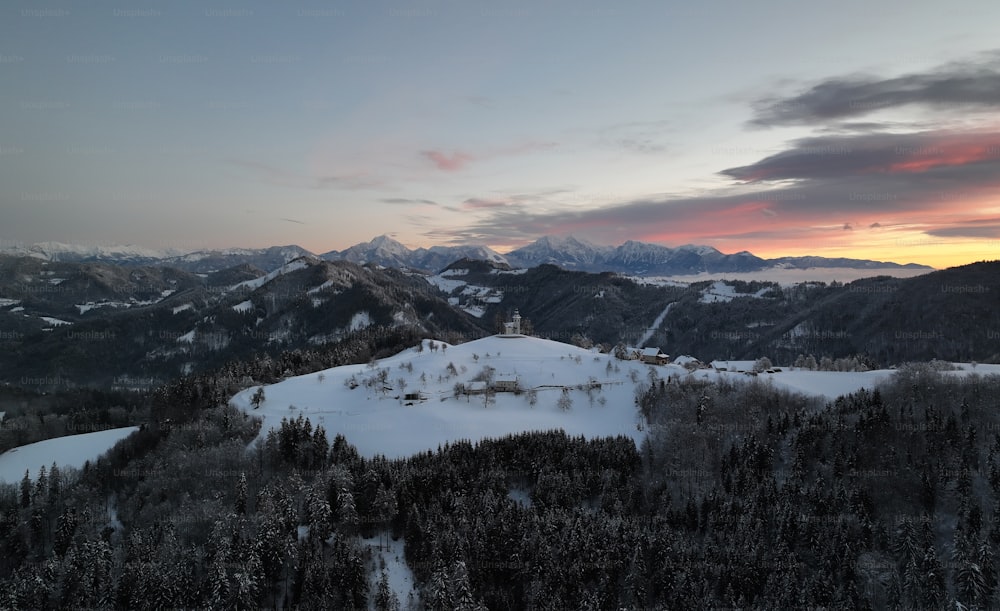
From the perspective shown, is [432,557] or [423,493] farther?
[423,493]

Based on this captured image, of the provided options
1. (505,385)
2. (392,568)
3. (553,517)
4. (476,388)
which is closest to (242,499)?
(392,568)

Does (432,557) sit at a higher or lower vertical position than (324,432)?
lower

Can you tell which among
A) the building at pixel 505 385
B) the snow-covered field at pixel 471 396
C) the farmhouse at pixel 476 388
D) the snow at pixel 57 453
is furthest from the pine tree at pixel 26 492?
the building at pixel 505 385

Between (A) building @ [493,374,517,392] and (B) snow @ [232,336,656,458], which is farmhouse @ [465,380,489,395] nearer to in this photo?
(B) snow @ [232,336,656,458]

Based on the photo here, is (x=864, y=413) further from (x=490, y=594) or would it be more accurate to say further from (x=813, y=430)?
(x=490, y=594)

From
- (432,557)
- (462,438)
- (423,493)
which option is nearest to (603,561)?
(432,557)

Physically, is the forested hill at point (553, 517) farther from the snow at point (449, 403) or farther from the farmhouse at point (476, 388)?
the farmhouse at point (476, 388)

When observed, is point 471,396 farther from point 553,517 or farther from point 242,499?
point 242,499

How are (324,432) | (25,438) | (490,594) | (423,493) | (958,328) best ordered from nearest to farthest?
1. (490,594)
2. (423,493)
3. (324,432)
4. (25,438)
5. (958,328)
